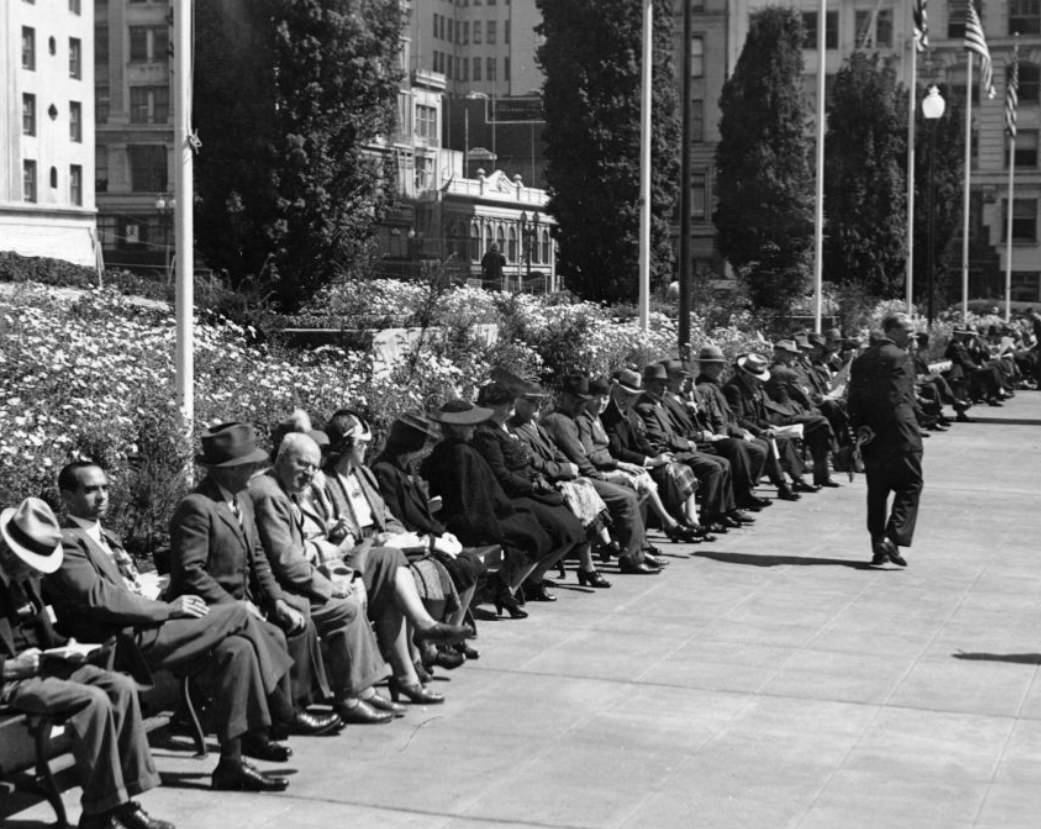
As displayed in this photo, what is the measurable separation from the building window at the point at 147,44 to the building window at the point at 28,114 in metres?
22.4

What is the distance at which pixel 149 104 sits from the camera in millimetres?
93938

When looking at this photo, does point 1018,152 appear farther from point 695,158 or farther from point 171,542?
point 171,542

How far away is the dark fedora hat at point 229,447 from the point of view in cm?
968

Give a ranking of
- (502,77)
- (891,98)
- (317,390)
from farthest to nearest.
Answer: (502,77) → (891,98) → (317,390)

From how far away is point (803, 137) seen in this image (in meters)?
60.1

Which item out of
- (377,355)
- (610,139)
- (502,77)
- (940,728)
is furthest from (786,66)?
(502,77)

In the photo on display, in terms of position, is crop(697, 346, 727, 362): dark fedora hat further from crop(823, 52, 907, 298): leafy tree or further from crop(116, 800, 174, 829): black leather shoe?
crop(823, 52, 907, 298): leafy tree

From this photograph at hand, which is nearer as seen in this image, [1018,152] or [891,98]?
[891,98]

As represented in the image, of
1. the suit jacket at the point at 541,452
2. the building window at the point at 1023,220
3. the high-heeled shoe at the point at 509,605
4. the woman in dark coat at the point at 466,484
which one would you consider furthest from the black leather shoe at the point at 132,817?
the building window at the point at 1023,220

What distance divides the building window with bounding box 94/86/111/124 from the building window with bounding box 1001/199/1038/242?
4380 centimetres

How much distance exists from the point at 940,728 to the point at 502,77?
129 metres

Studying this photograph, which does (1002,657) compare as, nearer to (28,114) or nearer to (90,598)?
(90,598)

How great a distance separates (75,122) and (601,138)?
1565 inches

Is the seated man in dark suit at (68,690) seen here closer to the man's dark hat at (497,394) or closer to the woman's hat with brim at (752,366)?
the man's dark hat at (497,394)
